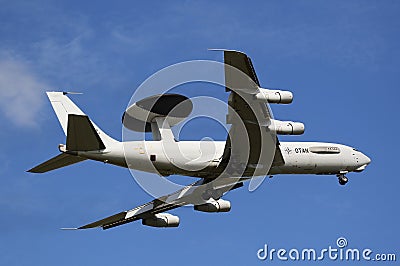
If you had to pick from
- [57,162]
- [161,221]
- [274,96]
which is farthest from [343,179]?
[57,162]

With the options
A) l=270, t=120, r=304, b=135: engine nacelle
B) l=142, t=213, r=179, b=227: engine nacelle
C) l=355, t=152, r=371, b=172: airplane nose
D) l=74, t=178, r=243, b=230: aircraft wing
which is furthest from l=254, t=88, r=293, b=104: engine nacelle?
l=142, t=213, r=179, b=227: engine nacelle

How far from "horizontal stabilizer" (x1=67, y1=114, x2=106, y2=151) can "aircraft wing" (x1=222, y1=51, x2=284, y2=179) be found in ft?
26.8

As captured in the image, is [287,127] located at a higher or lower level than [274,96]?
higher

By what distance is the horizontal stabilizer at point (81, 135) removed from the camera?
44.2 meters

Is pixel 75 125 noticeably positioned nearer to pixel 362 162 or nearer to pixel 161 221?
pixel 161 221

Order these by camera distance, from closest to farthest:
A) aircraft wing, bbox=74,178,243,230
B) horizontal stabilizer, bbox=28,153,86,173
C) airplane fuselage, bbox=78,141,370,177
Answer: horizontal stabilizer, bbox=28,153,86,173 < airplane fuselage, bbox=78,141,370,177 < aircraft wing, bbox=74,178,243,230

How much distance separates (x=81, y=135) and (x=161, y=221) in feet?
51.4

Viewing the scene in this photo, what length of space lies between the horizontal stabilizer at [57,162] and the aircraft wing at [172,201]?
8.13m

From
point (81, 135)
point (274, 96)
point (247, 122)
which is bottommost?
point (81, 135)

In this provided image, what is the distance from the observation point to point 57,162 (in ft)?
160

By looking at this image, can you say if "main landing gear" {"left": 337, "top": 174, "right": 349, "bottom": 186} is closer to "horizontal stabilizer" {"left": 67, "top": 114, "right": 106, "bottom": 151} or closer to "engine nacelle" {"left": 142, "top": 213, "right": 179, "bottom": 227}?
"engine nacelle" {"left": 142, "top": 213, "right": 179, "bottom": 227}

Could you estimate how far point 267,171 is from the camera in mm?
54594

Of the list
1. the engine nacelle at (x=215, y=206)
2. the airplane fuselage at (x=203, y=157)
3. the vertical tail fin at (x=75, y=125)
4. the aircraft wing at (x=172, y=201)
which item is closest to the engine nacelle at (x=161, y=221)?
the aircraft wing at (x=172, y=201)

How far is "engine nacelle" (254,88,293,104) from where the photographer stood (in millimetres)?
45312
